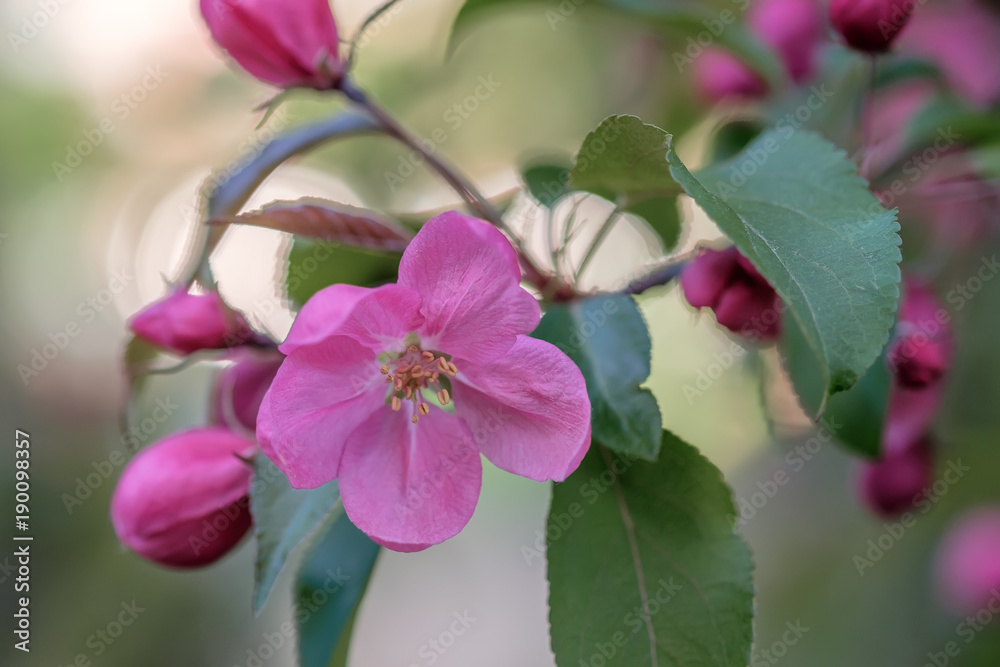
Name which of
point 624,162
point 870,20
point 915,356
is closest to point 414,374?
point 624,162

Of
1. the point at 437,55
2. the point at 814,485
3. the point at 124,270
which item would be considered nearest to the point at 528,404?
the point at 814,485

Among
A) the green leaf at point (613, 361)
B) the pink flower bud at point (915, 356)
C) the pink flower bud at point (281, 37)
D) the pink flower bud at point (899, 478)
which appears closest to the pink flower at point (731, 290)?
the green leaf at point (613, 361)

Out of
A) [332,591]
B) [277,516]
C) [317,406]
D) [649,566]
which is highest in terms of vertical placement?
[317,406]

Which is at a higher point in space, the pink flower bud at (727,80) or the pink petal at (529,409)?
the pink petal at (529,409)

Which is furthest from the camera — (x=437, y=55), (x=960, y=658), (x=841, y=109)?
(x=437, y=55)

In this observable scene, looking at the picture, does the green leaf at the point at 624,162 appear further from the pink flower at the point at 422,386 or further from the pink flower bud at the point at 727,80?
the pink flower bud at the point at 727,80

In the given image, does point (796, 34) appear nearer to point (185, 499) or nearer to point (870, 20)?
point (870, 20)

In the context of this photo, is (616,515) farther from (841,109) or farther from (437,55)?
(437,55)
